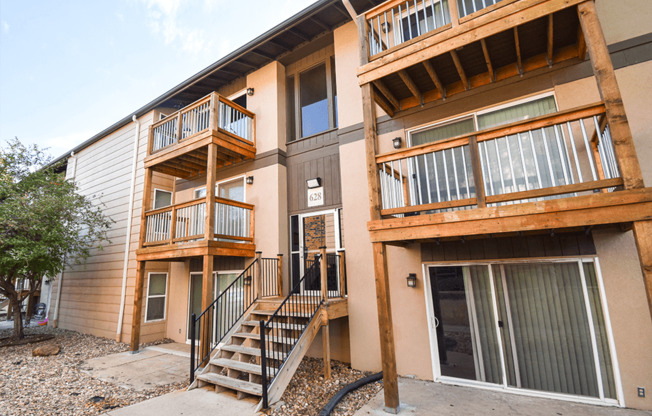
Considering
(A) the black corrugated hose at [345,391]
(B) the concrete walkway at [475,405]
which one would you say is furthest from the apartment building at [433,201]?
(A) the black corrugated hose at [345,391]

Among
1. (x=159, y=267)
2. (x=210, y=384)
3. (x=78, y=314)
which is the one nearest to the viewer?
(x=210, y=384)

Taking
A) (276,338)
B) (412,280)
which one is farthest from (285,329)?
(412,280)

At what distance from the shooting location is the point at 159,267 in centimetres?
923

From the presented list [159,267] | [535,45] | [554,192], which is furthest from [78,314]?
[535,45]

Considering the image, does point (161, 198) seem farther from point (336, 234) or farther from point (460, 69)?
point (460, 69)

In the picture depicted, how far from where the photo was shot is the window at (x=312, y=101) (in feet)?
24.0

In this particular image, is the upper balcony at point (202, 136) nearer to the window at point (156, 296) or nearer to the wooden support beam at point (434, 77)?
the window at point (156, 296)

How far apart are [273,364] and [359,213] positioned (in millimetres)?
3032

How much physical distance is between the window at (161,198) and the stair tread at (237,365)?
6.27 metres

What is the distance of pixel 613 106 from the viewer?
305 cm

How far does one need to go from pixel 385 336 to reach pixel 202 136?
586cm

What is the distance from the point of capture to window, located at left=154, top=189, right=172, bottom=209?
9.61m

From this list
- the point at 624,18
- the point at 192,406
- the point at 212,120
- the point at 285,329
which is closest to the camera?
the point at 192,406

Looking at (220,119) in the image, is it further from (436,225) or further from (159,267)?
(436,225)
